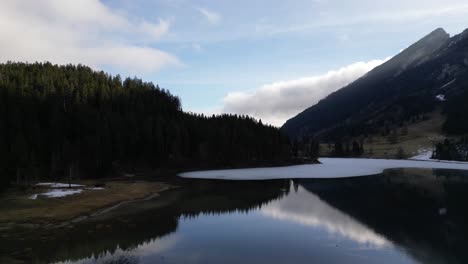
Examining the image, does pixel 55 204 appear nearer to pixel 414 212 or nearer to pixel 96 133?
pixel 414 212

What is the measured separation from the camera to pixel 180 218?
5041 centimetres

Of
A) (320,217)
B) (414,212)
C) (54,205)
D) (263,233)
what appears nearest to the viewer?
(263,233)

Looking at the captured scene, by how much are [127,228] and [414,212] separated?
128 ft

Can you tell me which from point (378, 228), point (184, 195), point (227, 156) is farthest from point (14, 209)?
point (227, 156)

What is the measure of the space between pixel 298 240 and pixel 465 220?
81.0 ft

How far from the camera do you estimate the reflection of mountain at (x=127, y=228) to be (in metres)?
33.6

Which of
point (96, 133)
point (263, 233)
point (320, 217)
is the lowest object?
point (263, 233)

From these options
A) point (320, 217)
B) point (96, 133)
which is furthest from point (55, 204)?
point (96, 133)

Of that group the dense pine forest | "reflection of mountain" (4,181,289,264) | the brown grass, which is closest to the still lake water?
"reflection of mountain" (4,181,289,264)

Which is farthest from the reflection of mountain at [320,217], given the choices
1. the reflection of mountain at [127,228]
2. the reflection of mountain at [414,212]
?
the reflection of mountain at [127,228]

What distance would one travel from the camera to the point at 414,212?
180ft

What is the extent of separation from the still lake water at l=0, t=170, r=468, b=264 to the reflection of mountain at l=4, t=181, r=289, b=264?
0.09m

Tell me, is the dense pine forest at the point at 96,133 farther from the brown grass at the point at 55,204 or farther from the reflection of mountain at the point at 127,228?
the reflection of mountain at the point at 127,228

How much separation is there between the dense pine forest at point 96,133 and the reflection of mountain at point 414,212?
56353 millimetres
